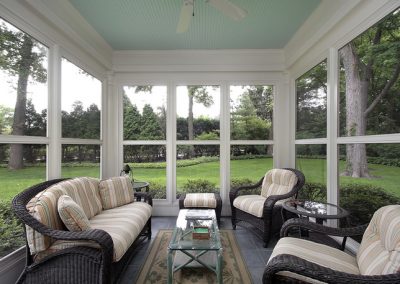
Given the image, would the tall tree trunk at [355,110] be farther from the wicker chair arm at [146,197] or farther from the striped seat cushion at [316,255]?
the wicker chair arm at [146,197]

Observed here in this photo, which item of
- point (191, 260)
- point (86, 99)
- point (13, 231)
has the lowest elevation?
point (191, 260)

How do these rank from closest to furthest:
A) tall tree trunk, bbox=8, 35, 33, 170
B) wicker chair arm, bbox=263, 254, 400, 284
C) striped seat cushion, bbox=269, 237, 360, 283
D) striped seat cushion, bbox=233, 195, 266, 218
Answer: wicker chair arm, bbox=263, 254, 400, 284 < striped seat cushion, bbox=269, 237, 360, 283 < tall tree trunk, bbox=8, 35, 33, 170 < striped seat cushion, bbox=233, 195, 266, 218

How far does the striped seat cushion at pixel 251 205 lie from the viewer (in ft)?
9.78

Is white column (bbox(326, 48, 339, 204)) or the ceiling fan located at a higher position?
the ceiling fan

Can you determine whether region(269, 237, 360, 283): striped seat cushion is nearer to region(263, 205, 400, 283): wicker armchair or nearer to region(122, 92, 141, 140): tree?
region(263, 205, 400, 283): wicker armchair

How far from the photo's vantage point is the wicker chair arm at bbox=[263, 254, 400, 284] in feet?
4.06

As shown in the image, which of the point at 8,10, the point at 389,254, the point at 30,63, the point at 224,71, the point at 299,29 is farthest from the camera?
the point at 224,71

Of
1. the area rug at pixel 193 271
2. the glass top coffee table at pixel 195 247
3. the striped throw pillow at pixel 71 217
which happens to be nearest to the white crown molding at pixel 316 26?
the glass top coffee table at pixel 195 247

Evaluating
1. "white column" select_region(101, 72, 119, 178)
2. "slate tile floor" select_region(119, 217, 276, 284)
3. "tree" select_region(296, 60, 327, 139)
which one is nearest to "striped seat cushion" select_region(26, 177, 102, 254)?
"slate tile floor" select_region(119, 217, 276, 284)

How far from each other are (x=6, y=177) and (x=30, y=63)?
1.11 metres

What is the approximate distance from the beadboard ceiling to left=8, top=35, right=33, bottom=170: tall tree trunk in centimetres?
84

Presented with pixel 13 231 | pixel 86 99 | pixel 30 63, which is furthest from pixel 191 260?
pixel 86 99

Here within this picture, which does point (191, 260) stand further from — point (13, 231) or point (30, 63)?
point (30, 63)

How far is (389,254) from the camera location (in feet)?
4.50
